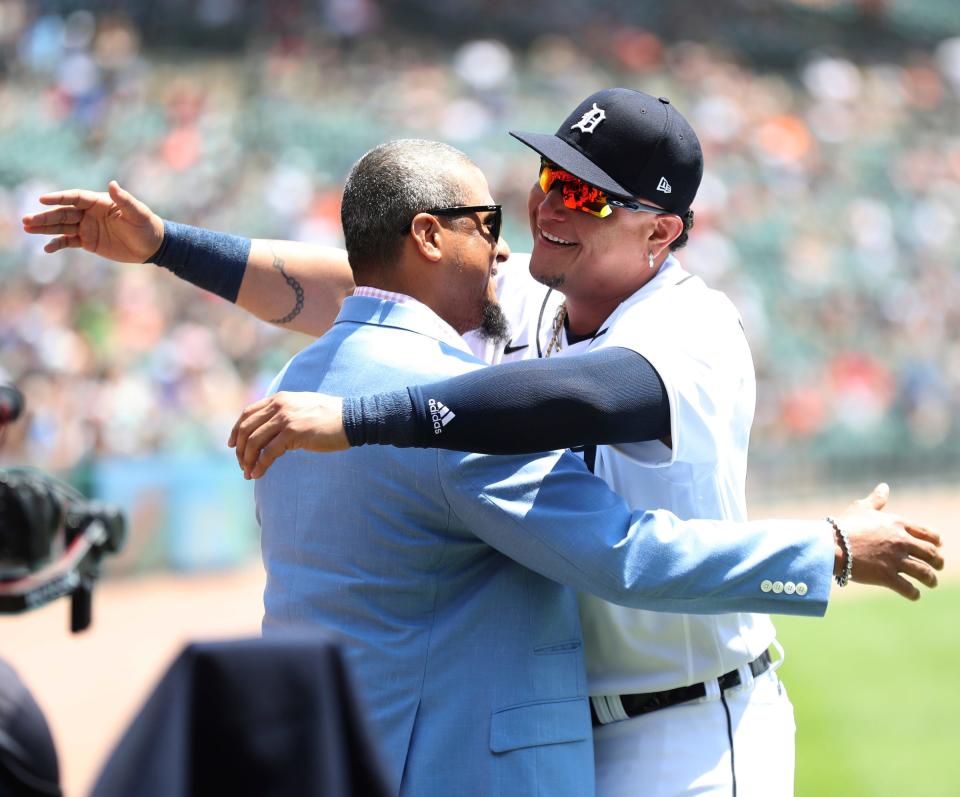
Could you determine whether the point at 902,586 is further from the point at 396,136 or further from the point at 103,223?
the point at 396,136

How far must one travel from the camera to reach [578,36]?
20.6 m

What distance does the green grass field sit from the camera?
22.6ft

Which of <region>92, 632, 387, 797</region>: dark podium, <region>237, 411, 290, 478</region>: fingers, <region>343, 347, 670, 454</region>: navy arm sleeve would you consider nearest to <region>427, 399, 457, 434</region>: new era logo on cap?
<region>343, 347, 670, 454</region>: navy arm sleeve

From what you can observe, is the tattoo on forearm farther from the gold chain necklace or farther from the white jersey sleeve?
the white jersey sleeve

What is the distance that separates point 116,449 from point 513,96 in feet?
31.7

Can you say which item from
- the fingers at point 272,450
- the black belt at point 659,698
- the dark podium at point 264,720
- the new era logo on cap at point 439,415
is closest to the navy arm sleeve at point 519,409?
the new era logo on cap at point 439,415

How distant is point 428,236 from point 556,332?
0.50m

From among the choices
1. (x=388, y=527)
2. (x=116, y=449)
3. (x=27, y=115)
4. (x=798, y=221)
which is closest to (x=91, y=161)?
(x=27, y=115)

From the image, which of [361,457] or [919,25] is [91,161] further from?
[919,25]

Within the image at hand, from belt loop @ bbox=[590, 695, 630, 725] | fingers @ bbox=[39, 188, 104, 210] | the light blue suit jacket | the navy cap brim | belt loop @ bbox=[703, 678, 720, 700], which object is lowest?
belt loop @ bbox=[590, 695, 630, 725]

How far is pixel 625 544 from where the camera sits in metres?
2.20

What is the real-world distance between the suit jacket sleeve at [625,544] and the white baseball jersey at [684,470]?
179 mm

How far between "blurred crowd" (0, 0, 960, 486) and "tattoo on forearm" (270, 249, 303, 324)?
8.46 meters

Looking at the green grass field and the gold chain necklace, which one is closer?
the gold chain necklace
